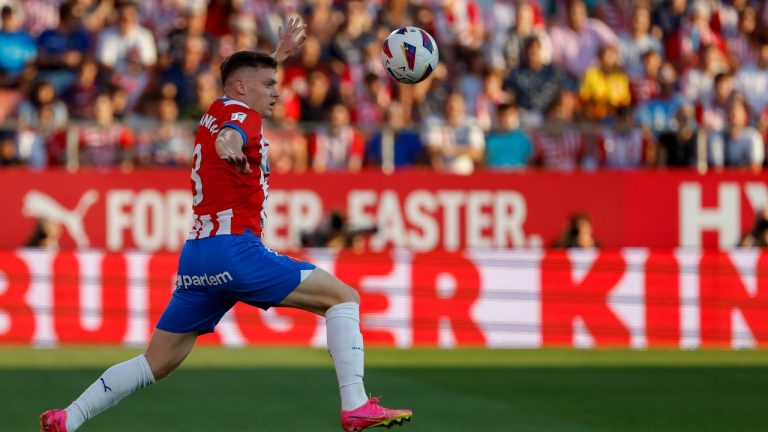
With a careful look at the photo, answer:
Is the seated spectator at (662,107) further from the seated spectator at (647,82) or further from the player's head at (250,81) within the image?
the player's head at (250,81)

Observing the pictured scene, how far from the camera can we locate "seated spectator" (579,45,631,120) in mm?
19719

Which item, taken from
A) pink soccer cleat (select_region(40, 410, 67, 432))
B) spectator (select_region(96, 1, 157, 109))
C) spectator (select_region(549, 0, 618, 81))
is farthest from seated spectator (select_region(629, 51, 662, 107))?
pink soccer cleat (select_region(40, 410, 67, 432))

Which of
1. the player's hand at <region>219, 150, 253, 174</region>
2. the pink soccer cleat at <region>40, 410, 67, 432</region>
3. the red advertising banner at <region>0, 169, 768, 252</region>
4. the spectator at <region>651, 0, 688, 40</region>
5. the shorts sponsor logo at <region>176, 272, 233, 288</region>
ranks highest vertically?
the spectator at <region>651, 0, 688, 40</region>

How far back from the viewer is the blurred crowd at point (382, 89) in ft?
59.6

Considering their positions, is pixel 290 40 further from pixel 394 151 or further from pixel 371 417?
pixel 394 151

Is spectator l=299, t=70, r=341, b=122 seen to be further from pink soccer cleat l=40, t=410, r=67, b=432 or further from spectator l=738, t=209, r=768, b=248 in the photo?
pink soccer cleat l=40, t=410, r=67, b=432

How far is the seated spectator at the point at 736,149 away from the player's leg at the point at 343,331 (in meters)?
11.4

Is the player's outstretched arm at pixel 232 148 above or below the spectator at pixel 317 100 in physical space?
below

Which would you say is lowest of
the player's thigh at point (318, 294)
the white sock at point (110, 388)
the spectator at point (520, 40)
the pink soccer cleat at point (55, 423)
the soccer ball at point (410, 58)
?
the pink soccer cleat at point (55, 423)

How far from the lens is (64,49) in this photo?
1916 centimetres

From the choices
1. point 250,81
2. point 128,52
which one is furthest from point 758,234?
point 250,81

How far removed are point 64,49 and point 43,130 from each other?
6.02 ft

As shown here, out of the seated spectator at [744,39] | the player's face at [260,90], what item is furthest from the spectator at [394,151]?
the player's face at [260,90]

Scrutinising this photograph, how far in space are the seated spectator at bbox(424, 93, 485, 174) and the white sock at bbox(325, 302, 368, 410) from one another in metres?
10.0
